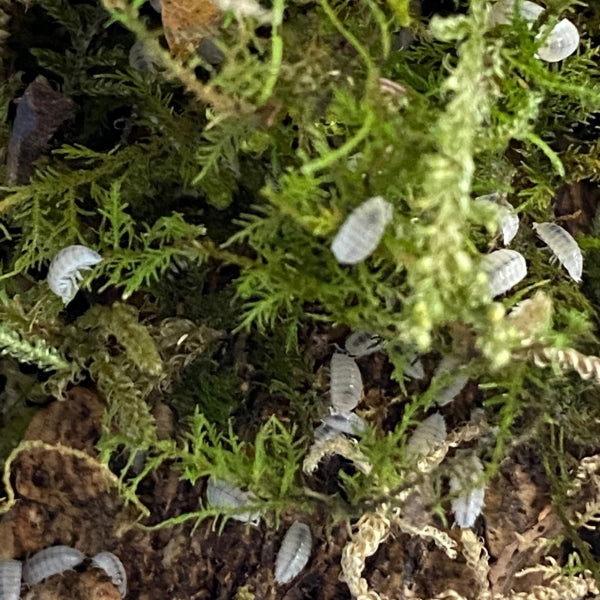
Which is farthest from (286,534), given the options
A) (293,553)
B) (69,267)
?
(69,267)

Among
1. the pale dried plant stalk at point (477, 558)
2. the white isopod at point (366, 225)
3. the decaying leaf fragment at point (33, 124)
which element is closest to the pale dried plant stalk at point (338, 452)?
the pale dried plant stalk at point (477, 558)

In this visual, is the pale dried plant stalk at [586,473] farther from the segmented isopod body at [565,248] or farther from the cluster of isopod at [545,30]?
the cluster of isopod at [545,30]

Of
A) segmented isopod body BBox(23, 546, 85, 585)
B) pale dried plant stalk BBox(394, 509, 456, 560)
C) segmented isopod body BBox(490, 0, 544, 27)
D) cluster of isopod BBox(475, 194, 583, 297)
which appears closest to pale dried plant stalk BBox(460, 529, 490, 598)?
pale dried plant stalk BBox(394, 509, 456, 560)

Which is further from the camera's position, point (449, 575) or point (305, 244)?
point (449, 575)

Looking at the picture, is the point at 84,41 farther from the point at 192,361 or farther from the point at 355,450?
the point at 355,450

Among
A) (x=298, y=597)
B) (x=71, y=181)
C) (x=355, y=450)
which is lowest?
(x=298, y=597)

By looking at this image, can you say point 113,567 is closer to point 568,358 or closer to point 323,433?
point 323,433

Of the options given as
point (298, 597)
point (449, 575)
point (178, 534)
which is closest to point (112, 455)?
point (178, 534)
